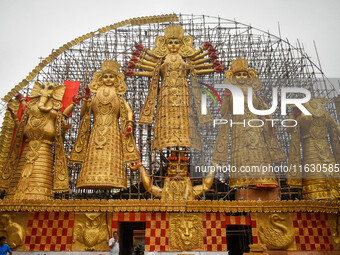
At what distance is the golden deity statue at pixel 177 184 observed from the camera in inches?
349

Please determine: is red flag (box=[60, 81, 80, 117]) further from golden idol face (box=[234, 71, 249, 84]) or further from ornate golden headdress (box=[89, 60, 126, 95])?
golden idol face (box=[234, 71, 249, 84])

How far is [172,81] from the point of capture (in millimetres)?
10586

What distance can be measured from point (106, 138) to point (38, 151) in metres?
2.05

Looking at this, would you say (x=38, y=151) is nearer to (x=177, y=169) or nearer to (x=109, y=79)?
(x=109, y=79)

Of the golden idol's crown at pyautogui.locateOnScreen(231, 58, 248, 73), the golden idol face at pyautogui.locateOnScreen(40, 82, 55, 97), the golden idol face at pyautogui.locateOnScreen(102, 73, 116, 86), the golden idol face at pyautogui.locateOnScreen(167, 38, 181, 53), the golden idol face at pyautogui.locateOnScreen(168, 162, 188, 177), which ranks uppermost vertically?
the golden idol face at pyautogui.locateOnScreen(167, 38, 181, 53)

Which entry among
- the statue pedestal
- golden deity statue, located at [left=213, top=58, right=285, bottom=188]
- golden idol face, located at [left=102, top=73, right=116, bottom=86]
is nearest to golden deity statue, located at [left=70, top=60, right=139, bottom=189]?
golden idol face, located at [left=102, top=73, right=116, bottom=86]

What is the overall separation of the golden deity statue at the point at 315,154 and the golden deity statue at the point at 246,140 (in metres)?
0.65

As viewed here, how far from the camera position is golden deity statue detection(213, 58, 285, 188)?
9344mm

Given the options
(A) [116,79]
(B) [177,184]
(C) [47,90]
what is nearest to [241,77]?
(A) [116,79]

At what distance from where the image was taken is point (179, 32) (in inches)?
449

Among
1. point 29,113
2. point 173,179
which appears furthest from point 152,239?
point 29,113

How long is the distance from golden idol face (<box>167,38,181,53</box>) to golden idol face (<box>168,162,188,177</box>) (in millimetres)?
4307

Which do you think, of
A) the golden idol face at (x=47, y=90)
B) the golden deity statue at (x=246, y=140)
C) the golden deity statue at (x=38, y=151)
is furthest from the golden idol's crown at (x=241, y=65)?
the golden idol face at (x=47, y=90)

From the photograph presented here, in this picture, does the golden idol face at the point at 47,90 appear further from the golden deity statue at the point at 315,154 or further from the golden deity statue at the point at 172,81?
the golden deity statue at the point at 315,154
